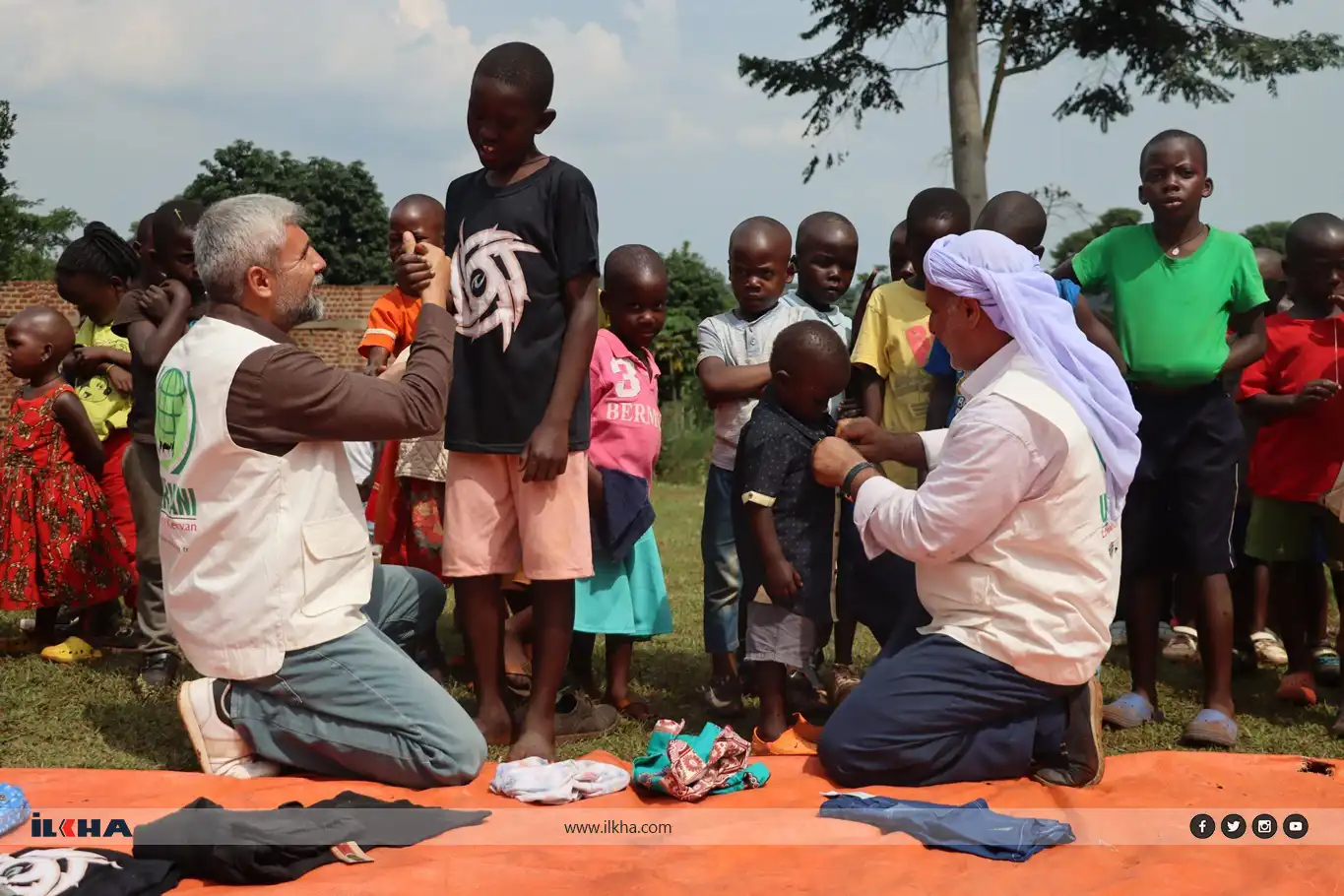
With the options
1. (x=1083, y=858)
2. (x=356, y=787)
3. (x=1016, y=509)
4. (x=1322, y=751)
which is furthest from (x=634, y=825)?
(x=1322, y=751)

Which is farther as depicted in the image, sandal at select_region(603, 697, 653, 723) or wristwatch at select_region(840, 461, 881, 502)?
sandal at select_region(603, 697, 653, 723)

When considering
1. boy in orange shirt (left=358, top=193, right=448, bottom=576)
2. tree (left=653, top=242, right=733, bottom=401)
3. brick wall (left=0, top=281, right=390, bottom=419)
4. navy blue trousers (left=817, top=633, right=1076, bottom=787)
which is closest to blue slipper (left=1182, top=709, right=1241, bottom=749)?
navy blue trousers (left=817, top=633, right=1076, bottom=787)

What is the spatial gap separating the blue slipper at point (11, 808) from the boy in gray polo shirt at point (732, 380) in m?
2.45

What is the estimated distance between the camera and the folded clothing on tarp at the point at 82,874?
2.67m

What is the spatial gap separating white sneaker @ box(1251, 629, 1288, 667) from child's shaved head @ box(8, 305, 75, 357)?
5.64 meters

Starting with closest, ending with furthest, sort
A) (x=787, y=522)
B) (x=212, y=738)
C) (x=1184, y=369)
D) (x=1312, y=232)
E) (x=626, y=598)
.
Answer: (x=212, y=738) → (x=787, y=522) → (x=1184, y=369) → (x=626, y=598) → (x=1312, y=232)

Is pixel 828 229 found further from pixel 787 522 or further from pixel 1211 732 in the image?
pixel 1211 732

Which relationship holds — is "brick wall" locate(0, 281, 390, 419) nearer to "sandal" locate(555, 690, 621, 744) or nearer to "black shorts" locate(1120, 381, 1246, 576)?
"sandal" locate(555, 690, 621, 744)

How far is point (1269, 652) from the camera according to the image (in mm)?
5559

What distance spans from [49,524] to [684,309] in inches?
566

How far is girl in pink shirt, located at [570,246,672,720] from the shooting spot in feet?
15.4

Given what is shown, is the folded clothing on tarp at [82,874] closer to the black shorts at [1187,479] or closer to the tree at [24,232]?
the black shorts at [1187,479]

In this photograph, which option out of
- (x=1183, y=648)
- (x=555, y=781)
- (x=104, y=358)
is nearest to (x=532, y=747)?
(x=555, y=781)

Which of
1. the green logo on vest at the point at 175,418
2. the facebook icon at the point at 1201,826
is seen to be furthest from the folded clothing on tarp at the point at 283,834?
the facebook icon at the point at 1201,826
